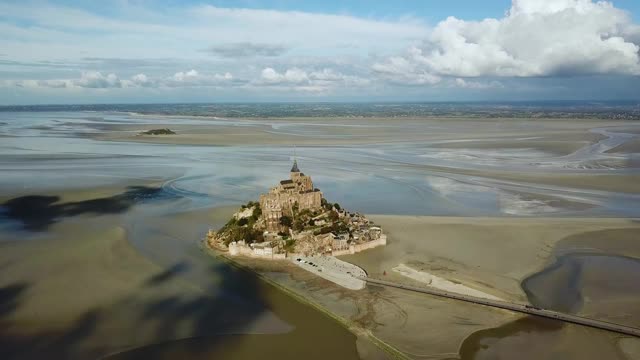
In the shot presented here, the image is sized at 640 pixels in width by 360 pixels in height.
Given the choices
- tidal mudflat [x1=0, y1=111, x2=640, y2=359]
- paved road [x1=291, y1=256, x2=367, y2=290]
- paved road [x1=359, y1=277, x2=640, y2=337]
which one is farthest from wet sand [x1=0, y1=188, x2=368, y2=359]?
paved road [x1=359, y1=277, x2=640, y2=337]

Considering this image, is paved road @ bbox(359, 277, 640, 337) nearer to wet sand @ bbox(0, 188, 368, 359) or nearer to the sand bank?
the sand bank

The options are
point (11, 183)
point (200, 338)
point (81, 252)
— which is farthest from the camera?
point (11, 183)

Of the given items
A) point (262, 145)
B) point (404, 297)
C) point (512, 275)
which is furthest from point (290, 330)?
point (262, 145)

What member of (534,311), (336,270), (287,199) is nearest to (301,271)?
(336,270)

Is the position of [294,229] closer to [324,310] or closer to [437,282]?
[324,310]

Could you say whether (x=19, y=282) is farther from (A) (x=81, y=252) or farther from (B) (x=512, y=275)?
(B) (x=512, y=275)

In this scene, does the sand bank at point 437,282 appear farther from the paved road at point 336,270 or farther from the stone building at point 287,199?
the stone building at point 287,199

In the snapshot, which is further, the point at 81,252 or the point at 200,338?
the point at 81,252
